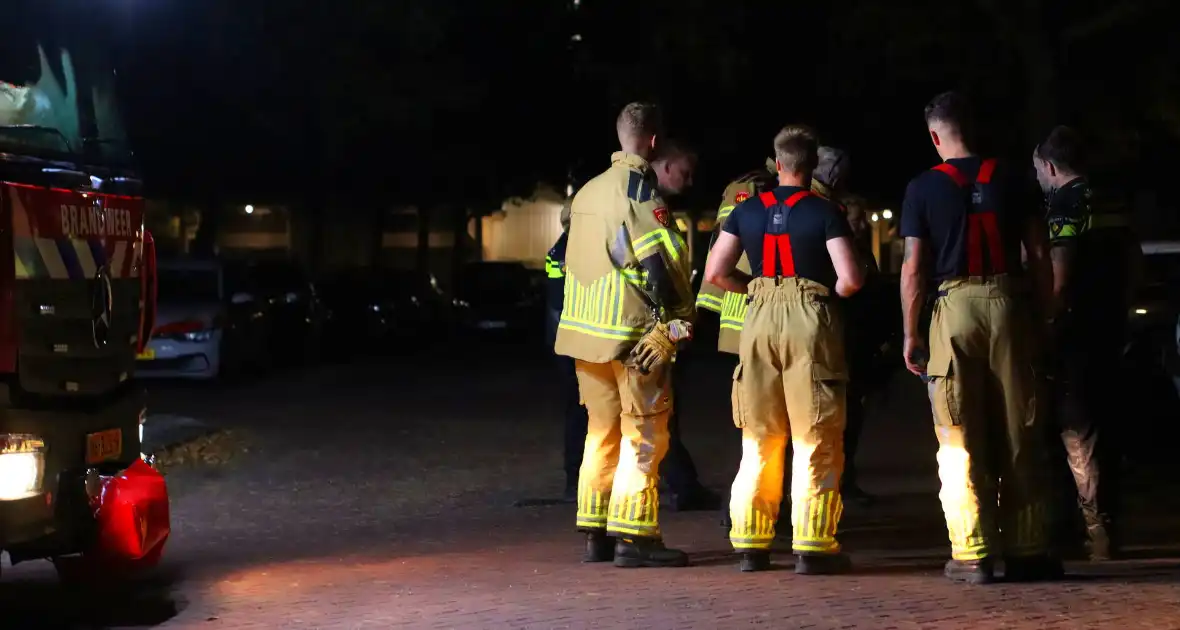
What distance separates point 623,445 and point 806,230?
1.36 metres

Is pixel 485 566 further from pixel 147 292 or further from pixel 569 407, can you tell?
pixel 569 407

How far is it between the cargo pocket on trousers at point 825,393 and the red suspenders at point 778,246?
47 centimetres

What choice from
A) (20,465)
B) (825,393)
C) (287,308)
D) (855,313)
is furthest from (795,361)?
(287,308)

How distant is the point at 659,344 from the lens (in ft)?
24.6

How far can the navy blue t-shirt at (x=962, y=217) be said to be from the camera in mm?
7117

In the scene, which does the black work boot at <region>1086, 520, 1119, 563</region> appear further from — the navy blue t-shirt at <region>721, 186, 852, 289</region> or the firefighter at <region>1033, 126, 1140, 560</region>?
the navy blue t-shirt at <region>721, 186, 852, 289</region>

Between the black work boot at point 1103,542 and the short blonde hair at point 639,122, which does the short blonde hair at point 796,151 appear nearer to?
the short blonde hair at point 639,122

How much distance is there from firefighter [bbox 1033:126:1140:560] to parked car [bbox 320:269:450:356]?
58.3 ft

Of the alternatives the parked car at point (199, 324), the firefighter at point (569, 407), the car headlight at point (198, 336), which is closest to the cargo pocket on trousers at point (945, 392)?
the firefighter at point (569, 407)

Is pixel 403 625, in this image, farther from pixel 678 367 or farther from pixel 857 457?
pixel 857 457

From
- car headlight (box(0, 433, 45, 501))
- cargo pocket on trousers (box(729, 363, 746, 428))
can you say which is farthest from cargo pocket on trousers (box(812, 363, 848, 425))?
car headlight (box(0, 433, 45, 501))

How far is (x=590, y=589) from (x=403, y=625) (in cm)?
101

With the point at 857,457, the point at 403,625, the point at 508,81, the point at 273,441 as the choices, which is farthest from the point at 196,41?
the point at 403,625

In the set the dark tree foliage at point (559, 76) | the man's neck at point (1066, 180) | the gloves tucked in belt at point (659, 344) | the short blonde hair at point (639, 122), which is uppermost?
the dark tree foliage at point (559, 76)
